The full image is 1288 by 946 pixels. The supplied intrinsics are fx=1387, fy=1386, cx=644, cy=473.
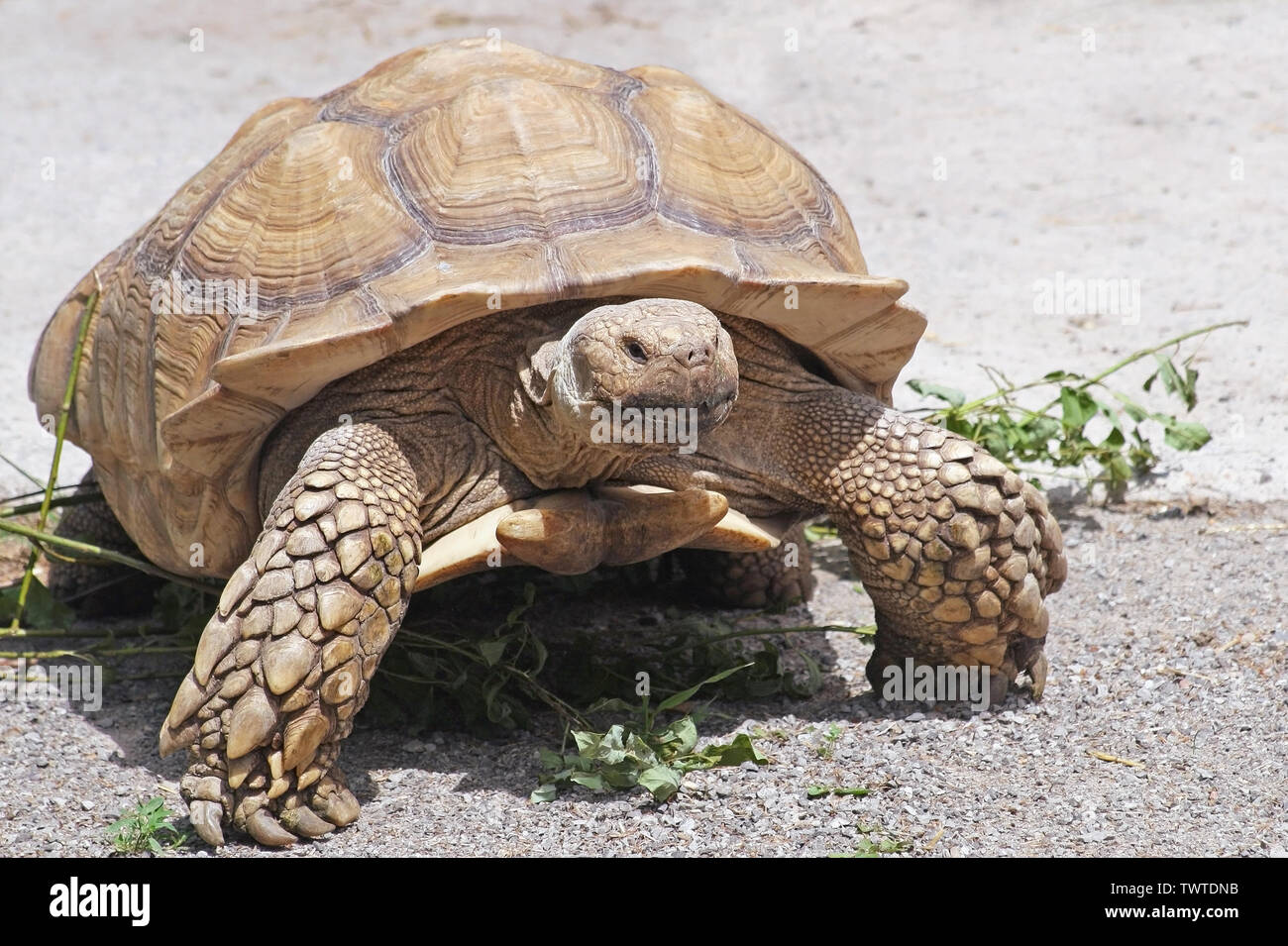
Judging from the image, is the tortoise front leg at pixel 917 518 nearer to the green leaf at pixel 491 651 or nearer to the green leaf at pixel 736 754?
the green leaf at pixel 736 754

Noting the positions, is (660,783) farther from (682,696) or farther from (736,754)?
(682,696)

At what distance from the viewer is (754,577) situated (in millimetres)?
4785

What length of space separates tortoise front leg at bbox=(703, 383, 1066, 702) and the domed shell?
25 centimetres

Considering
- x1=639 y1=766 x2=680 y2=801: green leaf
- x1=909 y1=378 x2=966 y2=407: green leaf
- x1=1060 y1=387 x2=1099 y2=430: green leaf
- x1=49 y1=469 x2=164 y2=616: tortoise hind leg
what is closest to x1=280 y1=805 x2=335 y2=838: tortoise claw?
Result: x1=639 y1=766 x2=680 y2=801: green leaf

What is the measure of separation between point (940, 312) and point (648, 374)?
4.55 metres

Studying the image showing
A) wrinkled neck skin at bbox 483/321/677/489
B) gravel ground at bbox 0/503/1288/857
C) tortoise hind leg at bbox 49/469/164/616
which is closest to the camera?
gravel ground at bbox 0/503/1288/857

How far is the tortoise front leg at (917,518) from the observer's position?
12.0ft

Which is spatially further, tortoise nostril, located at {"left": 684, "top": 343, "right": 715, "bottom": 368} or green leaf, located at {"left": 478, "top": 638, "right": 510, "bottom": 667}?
green leaf, located at {"left": 478, "top": 638, "right": 510, "bottom": 667}

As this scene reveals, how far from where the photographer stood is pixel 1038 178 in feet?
28.8

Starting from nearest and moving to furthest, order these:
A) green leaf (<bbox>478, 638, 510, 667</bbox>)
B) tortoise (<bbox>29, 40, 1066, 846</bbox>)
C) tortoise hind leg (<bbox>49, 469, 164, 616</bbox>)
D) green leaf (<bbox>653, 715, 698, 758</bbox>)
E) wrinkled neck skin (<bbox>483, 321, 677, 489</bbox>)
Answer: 1. tortoise (<bbox>29, 40, 1066, 846</bbox>)
2. wrinkled neck skin (<bbox>483, 321, 677, 489</bbox>)
3. green leaf (<bbox>653, 715, 698, 758</bbox>)
4. green leaf (<bbox>478, 638, 510, 667</bbox>)
5. tortoise hind leg (<bbox>49, 469, 164, 616</bbox>)

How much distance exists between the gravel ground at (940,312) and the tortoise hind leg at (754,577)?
0.10 meters

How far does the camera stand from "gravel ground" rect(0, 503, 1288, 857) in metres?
3.03

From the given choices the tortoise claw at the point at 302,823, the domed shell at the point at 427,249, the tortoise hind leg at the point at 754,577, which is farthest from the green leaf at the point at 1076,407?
the tortoise claw at the point at 302,823

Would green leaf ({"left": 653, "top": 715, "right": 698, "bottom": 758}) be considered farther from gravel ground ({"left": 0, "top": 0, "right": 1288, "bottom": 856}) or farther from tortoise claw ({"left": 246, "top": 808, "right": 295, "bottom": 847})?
tortoise claw ({"left": 246, "top": 808, "right": 295, "bottom": 847})
